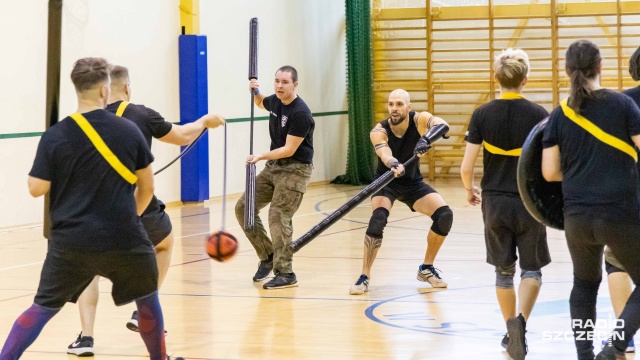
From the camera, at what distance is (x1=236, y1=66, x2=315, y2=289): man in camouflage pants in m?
8.05

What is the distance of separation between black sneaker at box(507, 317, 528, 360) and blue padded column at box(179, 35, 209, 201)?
30.0 ft

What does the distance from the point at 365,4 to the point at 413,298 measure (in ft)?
35.5

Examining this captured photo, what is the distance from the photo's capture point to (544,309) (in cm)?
695

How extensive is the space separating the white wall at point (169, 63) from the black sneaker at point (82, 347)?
19.2 ft

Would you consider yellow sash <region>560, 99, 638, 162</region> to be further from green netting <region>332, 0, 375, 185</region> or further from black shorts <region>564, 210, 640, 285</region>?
green netting <region>332, 0, 375, 185</region>

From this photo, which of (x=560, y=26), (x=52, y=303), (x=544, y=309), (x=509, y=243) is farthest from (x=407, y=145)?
(x=560, y=26)

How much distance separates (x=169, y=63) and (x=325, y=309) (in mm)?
7412

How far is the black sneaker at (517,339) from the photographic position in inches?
207

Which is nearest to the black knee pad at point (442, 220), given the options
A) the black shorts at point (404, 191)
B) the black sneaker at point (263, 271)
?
the black shorts at point (404, 191)

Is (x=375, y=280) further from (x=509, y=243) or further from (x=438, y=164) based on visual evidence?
(x=438, y=164)

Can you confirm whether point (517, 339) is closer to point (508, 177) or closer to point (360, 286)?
point (508, 177)

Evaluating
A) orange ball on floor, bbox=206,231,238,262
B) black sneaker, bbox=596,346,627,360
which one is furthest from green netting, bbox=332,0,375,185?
black sneaker, bbox=596,346,627,360

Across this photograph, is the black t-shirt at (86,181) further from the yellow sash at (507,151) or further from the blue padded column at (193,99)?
the blue padded column at (193,99)

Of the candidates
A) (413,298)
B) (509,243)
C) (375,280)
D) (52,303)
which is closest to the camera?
(52,303)
